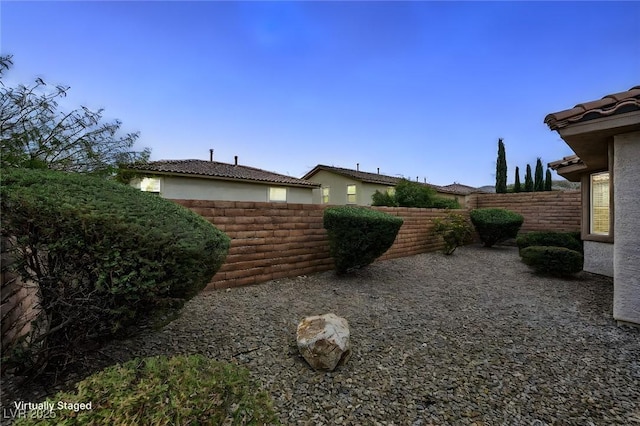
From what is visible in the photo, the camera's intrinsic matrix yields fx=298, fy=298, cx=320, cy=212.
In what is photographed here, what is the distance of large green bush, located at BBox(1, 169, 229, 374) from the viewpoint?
1796 millimetres

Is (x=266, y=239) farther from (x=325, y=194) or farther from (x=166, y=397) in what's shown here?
(x=325, y=194)

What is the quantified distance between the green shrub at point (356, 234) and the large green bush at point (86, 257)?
351 cm

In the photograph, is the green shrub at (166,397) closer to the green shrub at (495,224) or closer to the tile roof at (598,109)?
the tile roof at (598,109)

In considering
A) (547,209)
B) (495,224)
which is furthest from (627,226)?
(547,209)

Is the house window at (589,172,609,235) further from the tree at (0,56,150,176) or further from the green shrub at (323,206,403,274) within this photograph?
the tree at (0,56,150,176)

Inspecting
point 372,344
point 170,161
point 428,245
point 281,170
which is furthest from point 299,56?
point 281,170

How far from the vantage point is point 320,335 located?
2.74 metres

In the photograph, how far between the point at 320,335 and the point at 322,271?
3437 mm

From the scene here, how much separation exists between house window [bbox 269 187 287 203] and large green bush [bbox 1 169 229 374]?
1367 cm

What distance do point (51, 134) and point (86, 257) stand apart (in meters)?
3.25

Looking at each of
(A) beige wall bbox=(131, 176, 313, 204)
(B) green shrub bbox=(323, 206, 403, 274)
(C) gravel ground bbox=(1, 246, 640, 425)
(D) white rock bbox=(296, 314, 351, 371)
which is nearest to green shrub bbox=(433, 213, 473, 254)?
(C) gravel ground bbox=(1, 246, 640, 425)

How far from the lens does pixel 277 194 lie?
16.2 meters

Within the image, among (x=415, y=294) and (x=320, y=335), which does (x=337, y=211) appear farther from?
(x=320, y=335)

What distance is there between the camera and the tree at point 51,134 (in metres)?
3.45
